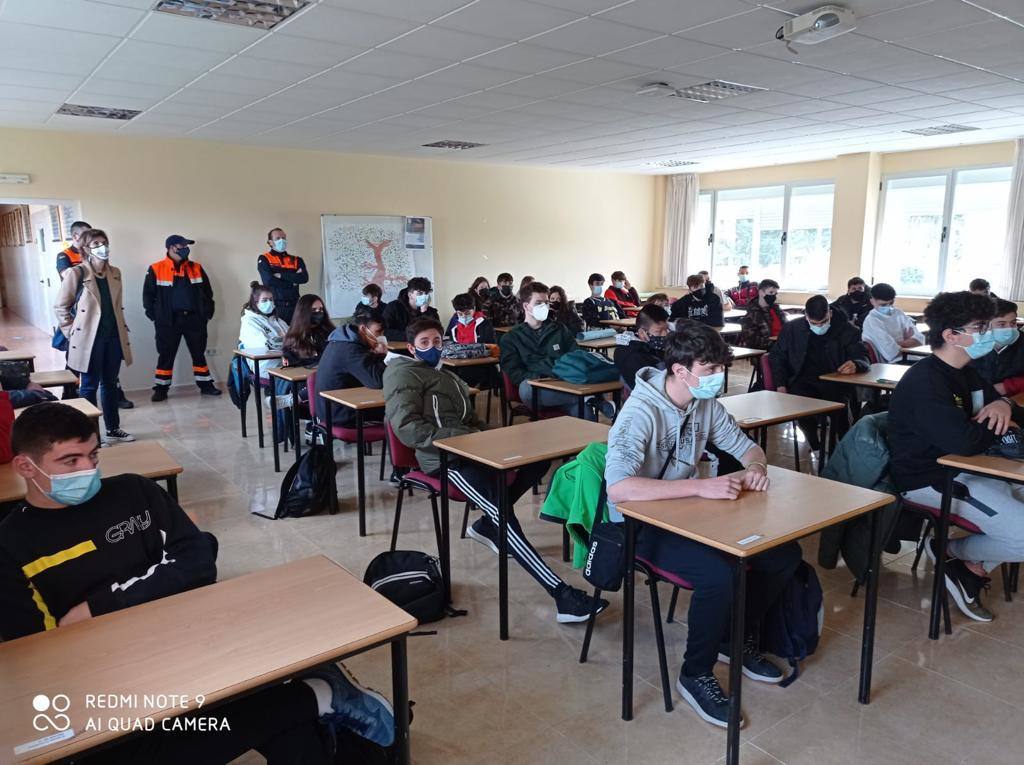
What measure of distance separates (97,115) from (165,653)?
668cm

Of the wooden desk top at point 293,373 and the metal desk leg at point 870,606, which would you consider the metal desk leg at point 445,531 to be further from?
the wooden desk top at point 293,373

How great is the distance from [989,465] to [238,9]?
4.09 m

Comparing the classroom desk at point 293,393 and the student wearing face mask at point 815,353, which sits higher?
the student wearing face mask at point 815,353

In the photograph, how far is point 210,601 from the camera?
5.49ft

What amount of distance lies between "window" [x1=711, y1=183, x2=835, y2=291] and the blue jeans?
30.7 ft

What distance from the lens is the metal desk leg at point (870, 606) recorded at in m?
2.32

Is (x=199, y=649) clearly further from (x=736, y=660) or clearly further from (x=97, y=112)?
(x=97, y=112)

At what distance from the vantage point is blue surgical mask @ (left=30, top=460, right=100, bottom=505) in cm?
179

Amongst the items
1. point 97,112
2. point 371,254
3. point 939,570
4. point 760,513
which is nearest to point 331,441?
point 760,513

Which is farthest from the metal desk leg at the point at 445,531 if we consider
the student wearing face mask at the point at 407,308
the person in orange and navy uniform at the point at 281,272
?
the person in orange and navy uniform at the point at 281,272

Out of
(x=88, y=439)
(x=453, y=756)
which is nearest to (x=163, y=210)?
(x=88, y=439)

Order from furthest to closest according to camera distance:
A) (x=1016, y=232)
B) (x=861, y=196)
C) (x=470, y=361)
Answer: (x=861, y=196), (x=1016, y=232), (x=470, y=361)

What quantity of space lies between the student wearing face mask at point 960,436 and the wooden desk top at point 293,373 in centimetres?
339

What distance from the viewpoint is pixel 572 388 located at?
172 inches
